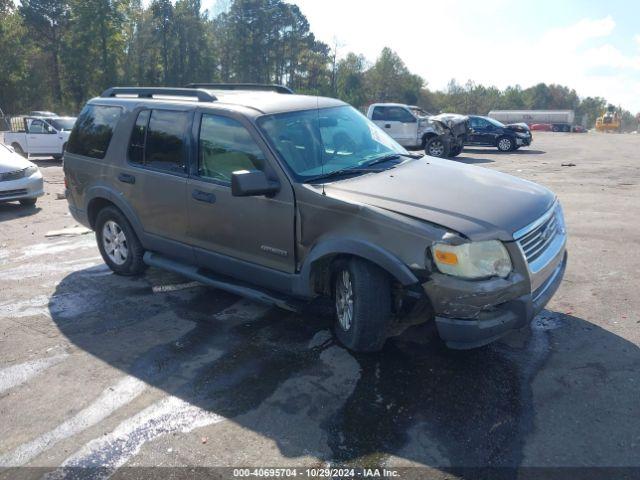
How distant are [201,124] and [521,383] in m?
3.36

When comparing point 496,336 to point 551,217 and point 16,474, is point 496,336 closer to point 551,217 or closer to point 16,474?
point 551,217

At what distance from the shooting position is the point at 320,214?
4.11 metres

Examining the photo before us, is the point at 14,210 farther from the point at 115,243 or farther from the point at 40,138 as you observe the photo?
the point at 40,138

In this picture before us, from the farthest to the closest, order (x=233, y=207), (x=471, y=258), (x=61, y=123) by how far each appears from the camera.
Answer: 1. (x=61, y=123)
2. (x=233, y=207)
3. (x=471, y=258)

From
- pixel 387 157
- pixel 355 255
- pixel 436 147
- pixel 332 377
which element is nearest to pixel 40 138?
pixel 436 147

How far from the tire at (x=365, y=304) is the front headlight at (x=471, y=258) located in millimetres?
493

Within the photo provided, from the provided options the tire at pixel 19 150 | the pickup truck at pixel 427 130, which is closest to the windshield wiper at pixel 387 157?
the pickup truck at pixel 427 130

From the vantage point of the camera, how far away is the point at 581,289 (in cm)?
545

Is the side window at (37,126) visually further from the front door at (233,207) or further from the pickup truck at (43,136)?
the front door at (233,207)

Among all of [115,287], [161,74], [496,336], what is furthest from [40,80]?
[496,336]

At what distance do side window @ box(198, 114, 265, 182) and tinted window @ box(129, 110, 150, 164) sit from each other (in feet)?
2.98

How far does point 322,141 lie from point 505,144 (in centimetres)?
2008

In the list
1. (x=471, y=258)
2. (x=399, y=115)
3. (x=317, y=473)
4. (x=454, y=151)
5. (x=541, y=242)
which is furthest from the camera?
(x=399, y=115)

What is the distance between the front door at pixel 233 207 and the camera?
4.41 metres
